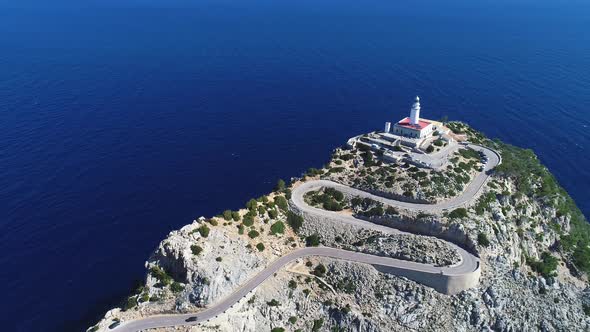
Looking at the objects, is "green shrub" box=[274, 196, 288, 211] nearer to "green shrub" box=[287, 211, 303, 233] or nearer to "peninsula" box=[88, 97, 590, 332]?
"peninsula" box=[88, 97, 590, 332]

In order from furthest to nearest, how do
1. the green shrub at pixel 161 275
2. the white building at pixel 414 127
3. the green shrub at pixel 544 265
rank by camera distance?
the white building at pixel 414 127 → the green shrub at pixel 544 265 → the green shrub at pixel 161 275

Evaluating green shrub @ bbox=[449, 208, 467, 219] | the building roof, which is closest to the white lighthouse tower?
the building roof

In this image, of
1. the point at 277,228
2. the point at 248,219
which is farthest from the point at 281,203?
the point at 248,219

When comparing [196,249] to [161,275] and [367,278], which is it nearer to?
[161,275]

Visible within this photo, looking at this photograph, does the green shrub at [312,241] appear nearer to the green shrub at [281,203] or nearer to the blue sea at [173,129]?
the green shrub at [281,203]

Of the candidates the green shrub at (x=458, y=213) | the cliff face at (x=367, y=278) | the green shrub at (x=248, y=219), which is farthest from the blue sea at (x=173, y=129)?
the green shrub at (x=458, y=213)

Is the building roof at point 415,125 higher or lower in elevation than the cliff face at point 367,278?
higher

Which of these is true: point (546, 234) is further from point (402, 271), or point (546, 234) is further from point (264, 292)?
point (264, 292)
